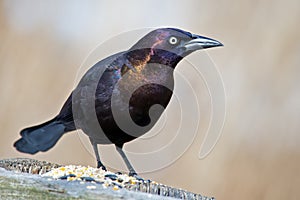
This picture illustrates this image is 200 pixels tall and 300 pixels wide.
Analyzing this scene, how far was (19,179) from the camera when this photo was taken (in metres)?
0.82

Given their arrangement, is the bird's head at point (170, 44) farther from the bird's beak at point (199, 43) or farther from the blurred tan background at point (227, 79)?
the blurred tan background at point (227, 79)

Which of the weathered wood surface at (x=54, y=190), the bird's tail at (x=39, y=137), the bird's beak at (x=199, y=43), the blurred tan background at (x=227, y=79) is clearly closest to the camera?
the weathered wood surface at (x=54, y=190)

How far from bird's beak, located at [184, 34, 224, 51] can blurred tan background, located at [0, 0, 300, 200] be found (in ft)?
2.09

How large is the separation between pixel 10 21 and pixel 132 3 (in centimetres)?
53

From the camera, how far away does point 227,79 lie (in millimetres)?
1923

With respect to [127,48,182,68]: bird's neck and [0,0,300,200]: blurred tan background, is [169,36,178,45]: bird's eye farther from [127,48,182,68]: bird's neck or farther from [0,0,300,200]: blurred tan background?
[0,0,300,200]: blurred tan background

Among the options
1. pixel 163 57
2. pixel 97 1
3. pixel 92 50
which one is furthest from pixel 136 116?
pixel 97 1

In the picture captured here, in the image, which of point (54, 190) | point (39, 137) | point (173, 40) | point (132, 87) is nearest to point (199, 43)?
point (173, 40)

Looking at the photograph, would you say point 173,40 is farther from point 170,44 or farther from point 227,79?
point 227,79

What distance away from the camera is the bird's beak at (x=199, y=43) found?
128cm

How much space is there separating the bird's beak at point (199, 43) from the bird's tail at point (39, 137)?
43 centimetres

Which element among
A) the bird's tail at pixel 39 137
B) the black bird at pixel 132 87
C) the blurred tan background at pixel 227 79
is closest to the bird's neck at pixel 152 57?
the black bird at pixel 132 87

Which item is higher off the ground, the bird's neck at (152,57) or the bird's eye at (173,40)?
the bird's eye at (173,40)

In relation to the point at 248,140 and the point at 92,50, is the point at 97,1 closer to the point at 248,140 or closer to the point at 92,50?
the point at 92,50
